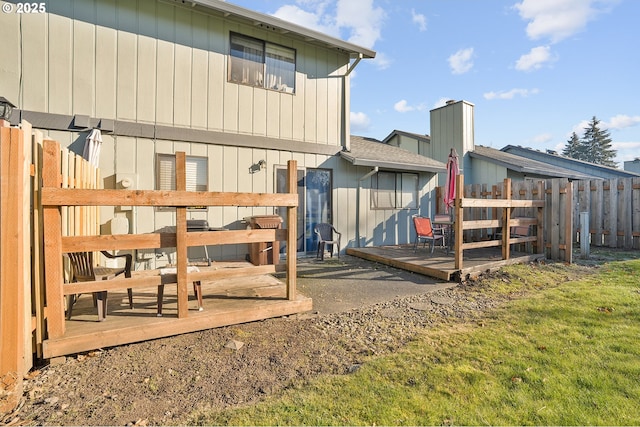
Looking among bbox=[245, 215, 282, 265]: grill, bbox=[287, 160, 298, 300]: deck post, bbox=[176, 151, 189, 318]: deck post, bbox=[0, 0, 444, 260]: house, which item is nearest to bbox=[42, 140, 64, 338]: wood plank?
bbox=[176, 151, 189, 318]: deck post

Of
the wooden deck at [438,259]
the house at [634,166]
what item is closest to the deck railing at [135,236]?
the wooden deck at [438,259]

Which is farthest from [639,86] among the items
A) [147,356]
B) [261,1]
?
[147,356]

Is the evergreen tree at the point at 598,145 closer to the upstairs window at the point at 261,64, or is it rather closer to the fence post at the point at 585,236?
the fence post at the point at 585,236

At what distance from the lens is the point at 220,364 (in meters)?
2.67

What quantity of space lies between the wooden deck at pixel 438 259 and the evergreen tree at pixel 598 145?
52275 mm

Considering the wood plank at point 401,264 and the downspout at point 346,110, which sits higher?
the downspout at point 346,110

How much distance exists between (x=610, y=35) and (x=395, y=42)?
6.14 m

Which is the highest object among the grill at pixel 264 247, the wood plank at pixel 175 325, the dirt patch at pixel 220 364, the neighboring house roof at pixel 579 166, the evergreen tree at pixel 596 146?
the evergreen tree at pixel 596 146

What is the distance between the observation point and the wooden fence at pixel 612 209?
8.65 m

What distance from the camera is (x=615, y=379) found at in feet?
7.91

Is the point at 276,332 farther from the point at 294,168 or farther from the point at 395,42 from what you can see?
the point at 395,42

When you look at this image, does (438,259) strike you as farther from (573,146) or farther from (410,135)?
(573,146)

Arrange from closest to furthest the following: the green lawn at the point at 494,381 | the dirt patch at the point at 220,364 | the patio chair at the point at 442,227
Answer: the green lawn at the point at 494,381
the dirt patch at the point at 220,364
the patio chair at the point at 442,227

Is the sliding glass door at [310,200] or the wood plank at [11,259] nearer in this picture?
the wood plank at [11,259]
